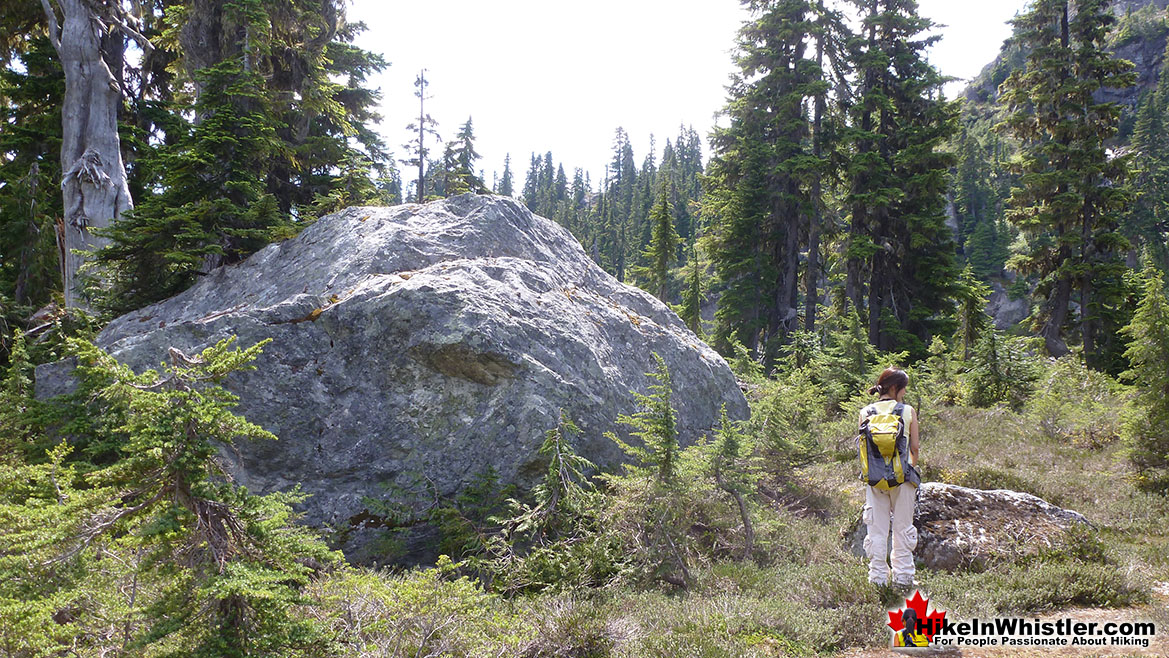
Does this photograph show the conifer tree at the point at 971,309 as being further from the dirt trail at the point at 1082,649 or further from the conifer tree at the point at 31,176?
the conifer tree at the point at 31,176

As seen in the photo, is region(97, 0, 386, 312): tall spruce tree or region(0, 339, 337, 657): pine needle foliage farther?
region(97, 0, 386, 312): tall spruce tree

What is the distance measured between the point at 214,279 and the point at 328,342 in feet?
9.69

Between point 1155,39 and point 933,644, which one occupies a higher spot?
point 1155,39

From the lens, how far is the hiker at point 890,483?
16.9 feet

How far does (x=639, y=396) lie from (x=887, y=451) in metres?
2.57

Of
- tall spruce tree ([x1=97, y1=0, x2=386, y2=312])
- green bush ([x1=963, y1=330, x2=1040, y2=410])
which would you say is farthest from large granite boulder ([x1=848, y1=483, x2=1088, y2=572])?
tall spruce tree ([x1=97, y1=0, x2=386, y2=312])

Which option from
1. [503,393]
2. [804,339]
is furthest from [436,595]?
[804,339]

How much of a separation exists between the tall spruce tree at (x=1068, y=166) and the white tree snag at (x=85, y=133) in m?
27.0

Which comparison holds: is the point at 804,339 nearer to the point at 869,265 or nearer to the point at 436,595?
the point at 869,265

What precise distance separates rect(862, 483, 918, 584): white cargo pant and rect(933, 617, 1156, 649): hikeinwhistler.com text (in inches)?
26.5

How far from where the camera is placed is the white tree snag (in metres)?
11.1

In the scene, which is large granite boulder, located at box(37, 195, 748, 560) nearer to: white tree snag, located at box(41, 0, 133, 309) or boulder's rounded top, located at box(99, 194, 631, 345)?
boulder's rounded top, located at box(99, 194, 631, 345)

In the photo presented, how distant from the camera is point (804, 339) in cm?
1786

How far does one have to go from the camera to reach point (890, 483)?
17.0 ft
